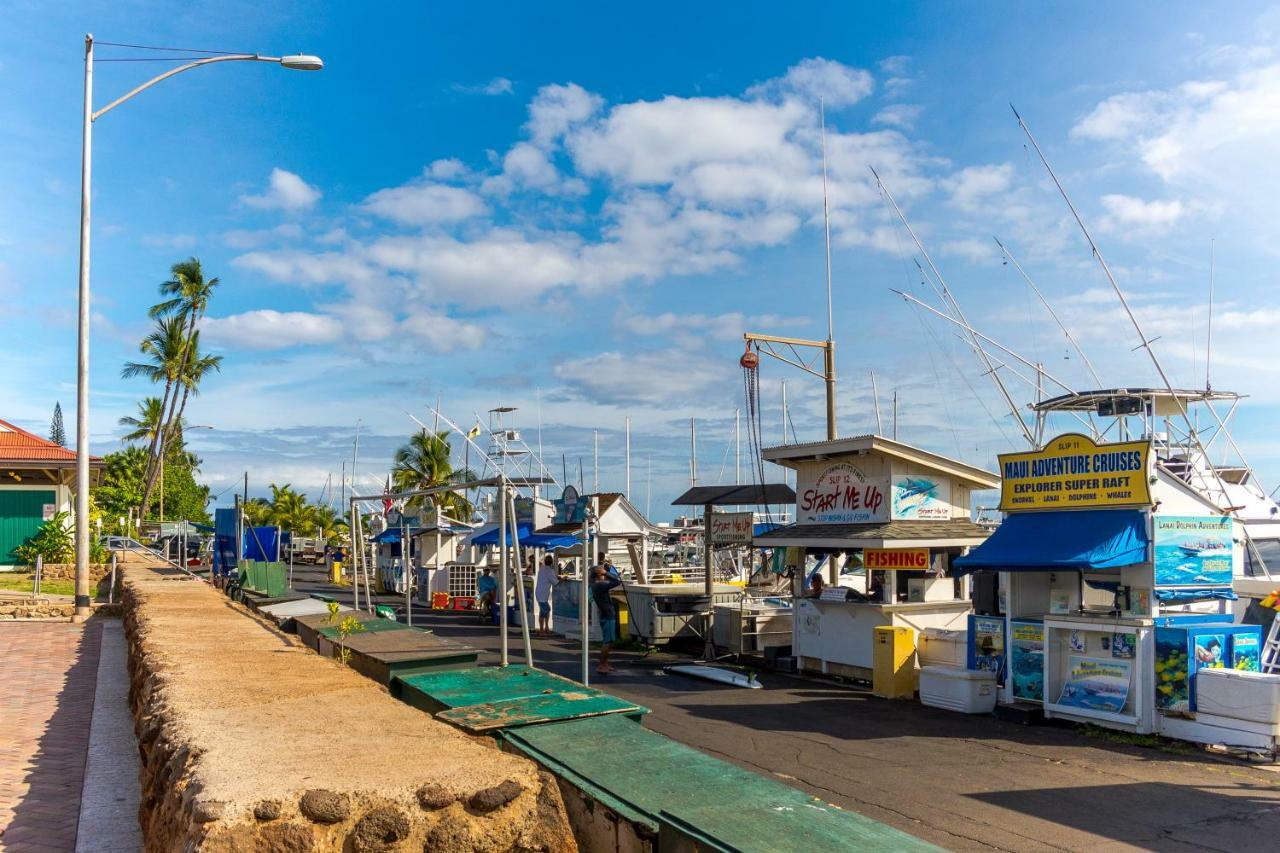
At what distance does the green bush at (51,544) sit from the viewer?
31969 mm

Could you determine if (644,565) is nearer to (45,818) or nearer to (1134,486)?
(1134,486)

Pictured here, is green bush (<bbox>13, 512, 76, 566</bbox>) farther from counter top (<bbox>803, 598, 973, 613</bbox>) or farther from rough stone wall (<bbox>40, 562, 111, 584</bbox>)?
counter top (<bbox>803, 598, 973, 613</bbox>)

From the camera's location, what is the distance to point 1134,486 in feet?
40.1

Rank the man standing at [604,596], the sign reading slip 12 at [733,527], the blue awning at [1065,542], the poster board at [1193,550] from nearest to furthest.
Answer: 1. the blue awning at [1065,542]
2. the poster board at [1193,550]
3. the man standing at [604,596]
4. the sign reading slip 12 at [733,527]

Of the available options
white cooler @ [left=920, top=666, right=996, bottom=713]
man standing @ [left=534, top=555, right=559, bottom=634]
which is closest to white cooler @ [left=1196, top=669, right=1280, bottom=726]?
white cooler @ [left=920, top=666, right=996, bottom=713]

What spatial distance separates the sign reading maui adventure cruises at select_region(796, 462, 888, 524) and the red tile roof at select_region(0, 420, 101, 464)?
24.6m

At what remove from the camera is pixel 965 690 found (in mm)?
13273

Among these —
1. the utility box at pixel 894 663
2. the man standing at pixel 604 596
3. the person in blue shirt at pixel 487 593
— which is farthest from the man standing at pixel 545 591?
the utility box at pixel 894 663

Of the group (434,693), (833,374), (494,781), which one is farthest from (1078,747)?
(833,374)

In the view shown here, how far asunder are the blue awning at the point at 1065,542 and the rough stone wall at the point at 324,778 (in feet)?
28.2

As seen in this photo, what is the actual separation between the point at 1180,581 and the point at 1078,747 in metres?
2.59

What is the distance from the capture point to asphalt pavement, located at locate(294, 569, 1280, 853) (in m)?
8.01

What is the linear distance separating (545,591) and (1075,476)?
13.0 meters

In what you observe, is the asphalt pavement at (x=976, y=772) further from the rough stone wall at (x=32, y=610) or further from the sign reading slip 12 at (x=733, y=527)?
the rough stone wall at (x=32, y=610)
